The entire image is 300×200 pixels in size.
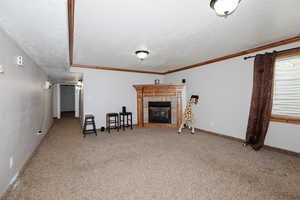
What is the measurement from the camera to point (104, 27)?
2.21m

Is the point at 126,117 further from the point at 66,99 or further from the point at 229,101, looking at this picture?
the point at 66,99

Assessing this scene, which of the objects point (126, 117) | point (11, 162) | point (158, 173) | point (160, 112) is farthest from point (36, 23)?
point (160, 112)

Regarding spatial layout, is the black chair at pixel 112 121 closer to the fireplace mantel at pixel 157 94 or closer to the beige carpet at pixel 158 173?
the fireplace mantel at pixel 157 94

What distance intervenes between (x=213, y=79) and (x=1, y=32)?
471 centimetres

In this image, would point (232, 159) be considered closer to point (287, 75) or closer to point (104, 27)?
point (287, 75)

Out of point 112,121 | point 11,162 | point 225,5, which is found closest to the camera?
point 225,5

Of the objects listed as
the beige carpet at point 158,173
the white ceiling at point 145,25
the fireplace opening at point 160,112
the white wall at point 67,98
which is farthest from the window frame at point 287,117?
the white wall at point 67,98

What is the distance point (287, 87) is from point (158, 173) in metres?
3.21

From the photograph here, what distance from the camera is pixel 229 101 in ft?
12.7

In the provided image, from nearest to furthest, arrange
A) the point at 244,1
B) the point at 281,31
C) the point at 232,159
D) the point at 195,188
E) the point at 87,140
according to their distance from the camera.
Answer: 1. the point at 244,1
2. the point at 195,188
3. the point at 281,31
4. the point at 232,159
5. the point at 87,140

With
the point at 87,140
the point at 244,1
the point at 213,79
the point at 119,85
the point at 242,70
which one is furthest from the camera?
the point at 119,85

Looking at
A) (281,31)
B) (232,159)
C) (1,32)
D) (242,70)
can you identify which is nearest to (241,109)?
(242,70)

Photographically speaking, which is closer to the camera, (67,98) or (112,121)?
(112,121)

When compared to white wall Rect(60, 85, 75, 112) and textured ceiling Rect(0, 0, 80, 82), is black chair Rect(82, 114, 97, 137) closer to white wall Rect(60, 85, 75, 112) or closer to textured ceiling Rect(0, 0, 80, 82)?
textured ceiling Rect(0, 0, 80, 82)
